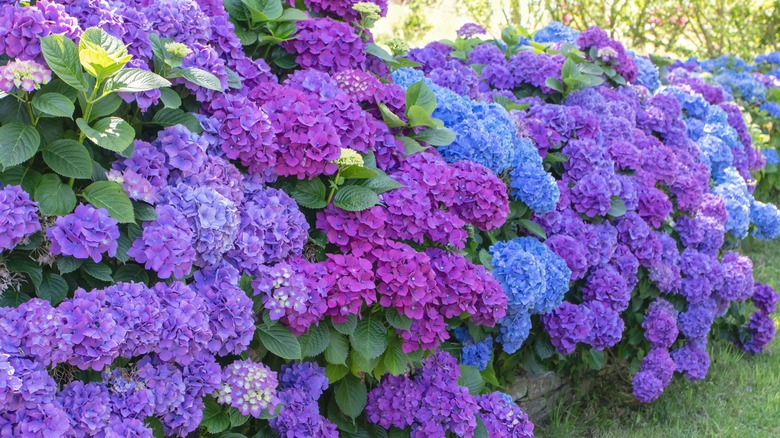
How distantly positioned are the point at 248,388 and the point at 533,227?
61.3 inches

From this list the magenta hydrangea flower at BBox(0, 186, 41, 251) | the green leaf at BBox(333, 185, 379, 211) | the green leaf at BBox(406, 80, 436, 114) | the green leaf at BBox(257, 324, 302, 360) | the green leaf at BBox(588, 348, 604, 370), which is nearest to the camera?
the magenta hydrangea flower at BBox(0, 186, 41, 251)

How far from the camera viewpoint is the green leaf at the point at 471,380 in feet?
9.27

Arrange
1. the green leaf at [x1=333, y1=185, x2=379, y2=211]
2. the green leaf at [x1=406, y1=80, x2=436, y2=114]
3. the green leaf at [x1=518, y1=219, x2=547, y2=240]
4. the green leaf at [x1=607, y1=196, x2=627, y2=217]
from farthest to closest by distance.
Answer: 1. the green leaf at [x1=607, y1=196, x2=627, y2=217]
2. the green leaf at [x1=518, y1=219, x2=547, y2=240]
3. the green leaf at [x1=406, y1=80, x2=436, y2=114]
4. the green leaf at [x1=333, y1=185, x2=379, y2=211]

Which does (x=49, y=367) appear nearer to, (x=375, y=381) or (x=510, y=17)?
(x=375, y=381)

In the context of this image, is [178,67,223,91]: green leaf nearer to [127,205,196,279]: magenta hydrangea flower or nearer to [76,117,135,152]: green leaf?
[76,117,135,152]: green leaf

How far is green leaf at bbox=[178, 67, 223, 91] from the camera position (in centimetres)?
225

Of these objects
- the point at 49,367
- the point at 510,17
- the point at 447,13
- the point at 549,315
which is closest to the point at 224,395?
the point at 49,367

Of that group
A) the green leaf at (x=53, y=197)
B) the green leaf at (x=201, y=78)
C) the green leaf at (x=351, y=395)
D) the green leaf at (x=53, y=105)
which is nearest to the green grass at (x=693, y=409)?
the green leaf at (x=351, y=395)

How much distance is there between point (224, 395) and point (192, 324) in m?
0.24

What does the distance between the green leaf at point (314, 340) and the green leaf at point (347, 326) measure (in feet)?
0.11

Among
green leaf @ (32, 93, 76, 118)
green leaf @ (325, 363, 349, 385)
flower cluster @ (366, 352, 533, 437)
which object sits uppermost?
green leaf @ (32, 93, 76, 118)

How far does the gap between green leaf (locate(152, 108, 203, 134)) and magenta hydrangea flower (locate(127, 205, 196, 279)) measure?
0.34m

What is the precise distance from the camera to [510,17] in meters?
9.89

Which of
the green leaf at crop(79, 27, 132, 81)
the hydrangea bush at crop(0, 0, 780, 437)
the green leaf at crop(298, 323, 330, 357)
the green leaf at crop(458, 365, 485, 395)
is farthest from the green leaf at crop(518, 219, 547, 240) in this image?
the green leaf at crop(79, 27, 132, 81)
